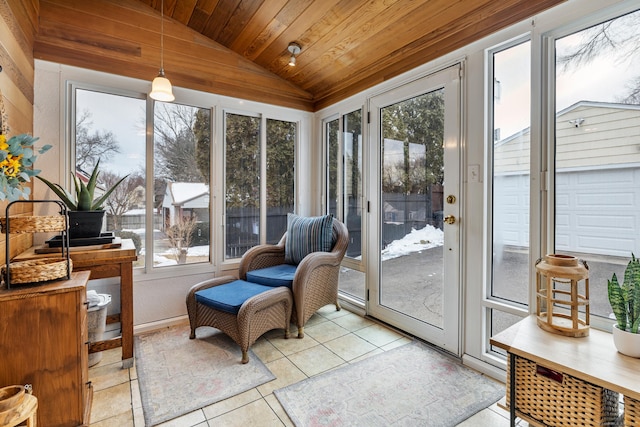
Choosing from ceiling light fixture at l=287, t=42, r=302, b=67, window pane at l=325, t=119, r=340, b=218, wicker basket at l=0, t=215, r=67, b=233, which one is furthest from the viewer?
window pane at l=325, t=119, r=340, b=218

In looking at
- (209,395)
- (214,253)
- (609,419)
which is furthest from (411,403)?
(214,253)

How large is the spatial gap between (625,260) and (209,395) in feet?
7.88

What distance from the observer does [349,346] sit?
248cm

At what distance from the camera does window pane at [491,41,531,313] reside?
193cm

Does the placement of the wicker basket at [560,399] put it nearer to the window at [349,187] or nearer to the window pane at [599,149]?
the window pane at [599,149]

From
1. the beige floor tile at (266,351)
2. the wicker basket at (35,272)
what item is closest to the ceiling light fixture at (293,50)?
the wicker basket at (35,272)

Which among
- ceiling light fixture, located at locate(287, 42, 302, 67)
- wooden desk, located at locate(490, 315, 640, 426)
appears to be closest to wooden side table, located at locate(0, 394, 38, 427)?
wooden desk, located at locate(490, 315, 640, 426)

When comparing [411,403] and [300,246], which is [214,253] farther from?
[411,403]

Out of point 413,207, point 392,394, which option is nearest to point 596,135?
point 413,207

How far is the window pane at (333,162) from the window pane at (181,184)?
1334 mm

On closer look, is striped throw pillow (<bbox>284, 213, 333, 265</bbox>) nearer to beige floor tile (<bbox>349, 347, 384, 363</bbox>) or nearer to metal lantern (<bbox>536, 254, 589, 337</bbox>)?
beige floor tile (<bbox>349, 347, 384, 363</bbox>)

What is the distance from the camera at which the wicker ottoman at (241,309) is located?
7.38 feet

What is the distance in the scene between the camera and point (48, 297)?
1421mm

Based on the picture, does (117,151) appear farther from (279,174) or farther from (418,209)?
(418,209)
